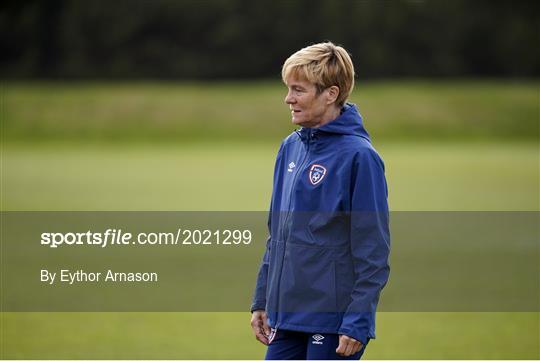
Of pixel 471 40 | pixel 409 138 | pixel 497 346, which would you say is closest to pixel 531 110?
pixel 409 138

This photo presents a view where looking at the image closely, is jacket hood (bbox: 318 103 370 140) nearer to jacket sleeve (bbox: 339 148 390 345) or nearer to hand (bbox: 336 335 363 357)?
jacket sleeve (bbox: 339 148 390 345)

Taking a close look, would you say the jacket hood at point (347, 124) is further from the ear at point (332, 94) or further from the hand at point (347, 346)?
the hand at point (347, 346)

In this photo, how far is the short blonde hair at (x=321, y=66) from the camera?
12.3 feet

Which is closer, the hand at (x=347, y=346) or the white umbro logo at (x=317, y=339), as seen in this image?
the hand at (x=347, y=346)

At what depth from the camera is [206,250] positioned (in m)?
12.6

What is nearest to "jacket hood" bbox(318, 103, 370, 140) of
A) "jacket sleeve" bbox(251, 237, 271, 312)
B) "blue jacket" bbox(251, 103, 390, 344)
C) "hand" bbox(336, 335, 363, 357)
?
"blue jacket" bbox(251, 103, 390, 344)

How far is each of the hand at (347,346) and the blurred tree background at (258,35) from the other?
66985mm

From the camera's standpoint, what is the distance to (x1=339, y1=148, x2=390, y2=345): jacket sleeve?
3641 millimetres

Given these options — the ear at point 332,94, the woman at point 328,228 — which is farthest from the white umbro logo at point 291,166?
the ear at point 332,94

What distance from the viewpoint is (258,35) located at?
71688mm

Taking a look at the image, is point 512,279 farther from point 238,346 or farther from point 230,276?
point 238,346

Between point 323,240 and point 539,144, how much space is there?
38.1 meters

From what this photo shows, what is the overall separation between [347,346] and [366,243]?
0.41m
